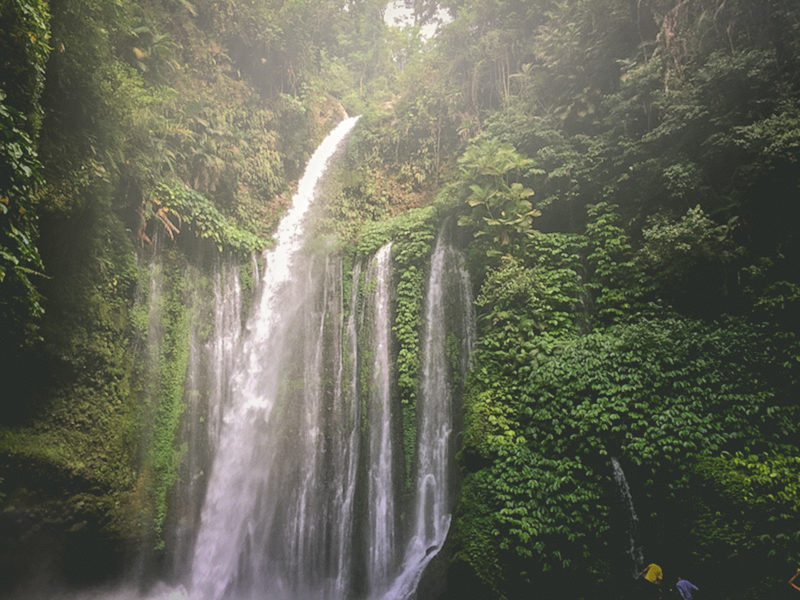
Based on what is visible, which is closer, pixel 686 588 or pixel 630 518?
pixel 686 588

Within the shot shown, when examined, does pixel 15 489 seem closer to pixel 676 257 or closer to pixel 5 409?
pixel 5 409

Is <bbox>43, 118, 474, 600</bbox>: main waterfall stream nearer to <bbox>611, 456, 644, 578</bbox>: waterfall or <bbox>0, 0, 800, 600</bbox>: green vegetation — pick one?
<bbox>0, 0, 800, 600</bbox>: green vegetation

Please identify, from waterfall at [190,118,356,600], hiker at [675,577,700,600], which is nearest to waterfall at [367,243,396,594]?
waterfall at [190,118,356,600]

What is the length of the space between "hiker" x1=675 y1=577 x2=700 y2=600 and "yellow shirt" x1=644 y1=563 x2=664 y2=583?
245 millimetres

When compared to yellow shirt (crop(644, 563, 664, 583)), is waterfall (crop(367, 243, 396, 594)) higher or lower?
higher

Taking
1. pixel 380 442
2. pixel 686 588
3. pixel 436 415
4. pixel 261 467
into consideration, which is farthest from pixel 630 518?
pixel 261 467

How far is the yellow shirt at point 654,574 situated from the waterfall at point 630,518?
32 centimetres

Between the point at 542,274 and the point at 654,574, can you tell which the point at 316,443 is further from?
the point at 654,574

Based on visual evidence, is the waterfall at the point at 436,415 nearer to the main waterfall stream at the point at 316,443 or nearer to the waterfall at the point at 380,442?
the main waterfall stream at the point at 316,443

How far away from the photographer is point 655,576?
17.1 feet

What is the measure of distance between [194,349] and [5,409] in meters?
3.71

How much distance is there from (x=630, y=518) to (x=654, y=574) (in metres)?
0.68

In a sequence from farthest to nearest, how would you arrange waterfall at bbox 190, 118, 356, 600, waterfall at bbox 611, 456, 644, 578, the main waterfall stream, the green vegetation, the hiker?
1. waterfall at bbox 190, 118, 356, 600
2. the main waterfall stream
3. waterfall at bbox 611, 456, 644, 578
4. the green vegetation
5. the hiker

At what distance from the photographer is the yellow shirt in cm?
519
